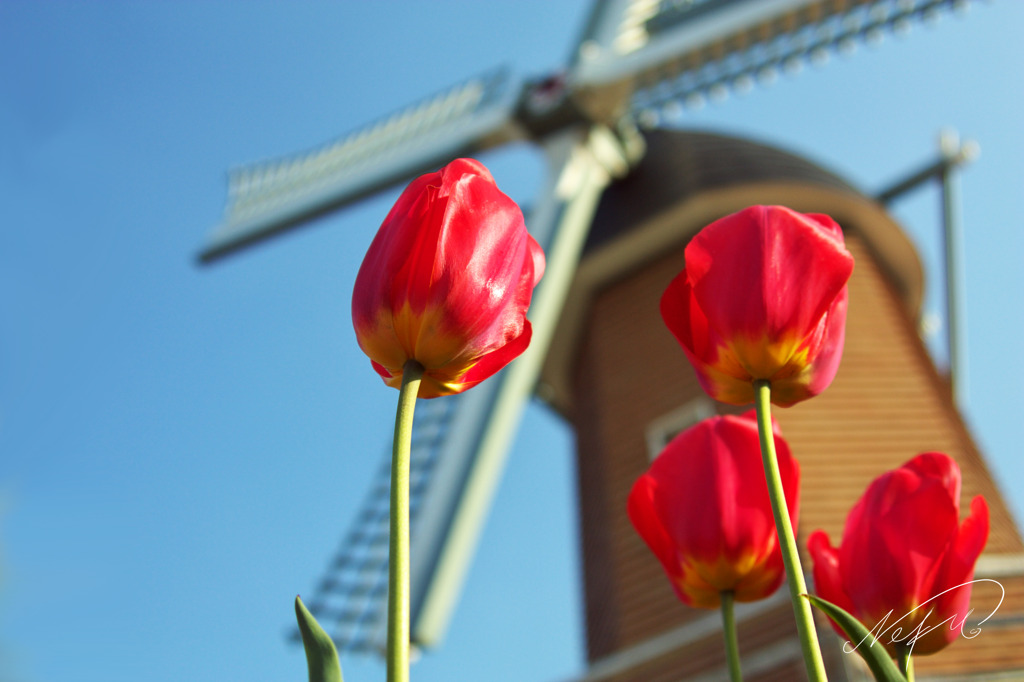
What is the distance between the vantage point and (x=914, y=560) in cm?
78

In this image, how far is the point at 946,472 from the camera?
82cm

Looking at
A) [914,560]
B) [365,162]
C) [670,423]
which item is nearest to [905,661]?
[914,560]

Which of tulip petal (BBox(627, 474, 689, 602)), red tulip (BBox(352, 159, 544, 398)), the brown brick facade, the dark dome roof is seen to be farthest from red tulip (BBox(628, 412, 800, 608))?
the dark dome roof

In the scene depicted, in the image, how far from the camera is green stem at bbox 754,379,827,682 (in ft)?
1.87

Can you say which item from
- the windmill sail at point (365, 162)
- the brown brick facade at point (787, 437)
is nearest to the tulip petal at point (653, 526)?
the brown brick facade at point (787, 437)

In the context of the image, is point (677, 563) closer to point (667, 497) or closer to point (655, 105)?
point (667, 497)

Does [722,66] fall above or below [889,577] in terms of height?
above

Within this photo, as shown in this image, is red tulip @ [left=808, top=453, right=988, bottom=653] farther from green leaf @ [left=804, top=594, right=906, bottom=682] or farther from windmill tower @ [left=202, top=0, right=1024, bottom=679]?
windmill tower @ [left=202, top=0, right=1024, bottom=679]

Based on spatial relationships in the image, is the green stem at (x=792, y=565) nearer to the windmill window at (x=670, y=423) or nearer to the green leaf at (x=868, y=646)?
the green leaf at (x=868, y=646)

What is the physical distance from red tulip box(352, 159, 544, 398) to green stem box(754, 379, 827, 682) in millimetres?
207

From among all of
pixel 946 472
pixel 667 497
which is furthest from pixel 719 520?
pixel 946 472

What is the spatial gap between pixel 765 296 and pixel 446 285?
0.26 metres

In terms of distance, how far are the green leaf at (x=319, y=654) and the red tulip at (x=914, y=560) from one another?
1.47ft

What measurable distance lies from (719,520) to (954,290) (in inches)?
373
